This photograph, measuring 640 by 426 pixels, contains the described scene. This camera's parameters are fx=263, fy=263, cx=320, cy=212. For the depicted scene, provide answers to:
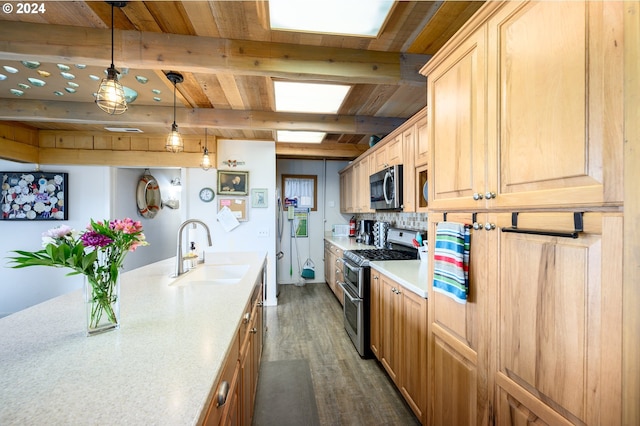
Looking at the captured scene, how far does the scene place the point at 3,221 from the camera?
346 centimetres

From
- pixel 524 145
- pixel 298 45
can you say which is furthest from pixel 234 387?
pixel 298 45

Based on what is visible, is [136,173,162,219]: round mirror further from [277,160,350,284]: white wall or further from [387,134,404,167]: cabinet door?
[387,134,404,167]: cabinet door

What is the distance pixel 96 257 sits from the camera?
34.4 inches

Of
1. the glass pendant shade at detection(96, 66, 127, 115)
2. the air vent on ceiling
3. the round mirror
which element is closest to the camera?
the glass pendant shade at detection(96, 66, 127, 115)

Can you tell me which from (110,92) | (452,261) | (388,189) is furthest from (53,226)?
(452,261)

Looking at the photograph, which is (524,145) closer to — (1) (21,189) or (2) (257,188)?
(2) (257,188)

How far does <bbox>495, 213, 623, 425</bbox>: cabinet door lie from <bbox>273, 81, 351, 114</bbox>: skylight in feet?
6.06

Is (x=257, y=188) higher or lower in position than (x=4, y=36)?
lower

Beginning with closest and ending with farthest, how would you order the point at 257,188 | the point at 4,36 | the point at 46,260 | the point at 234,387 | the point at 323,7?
the point at 46,260 < the point at 234,387 < the point at 323,7 < the point at 4,36 < the point at 257,188

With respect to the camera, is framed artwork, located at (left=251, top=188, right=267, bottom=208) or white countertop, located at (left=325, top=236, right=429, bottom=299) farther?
framed artwork, located at (left=251, top=188, right=267, bottom=208)

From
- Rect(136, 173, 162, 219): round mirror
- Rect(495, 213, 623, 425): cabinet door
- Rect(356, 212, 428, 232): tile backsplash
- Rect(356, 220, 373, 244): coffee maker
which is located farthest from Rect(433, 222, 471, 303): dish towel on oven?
Rect(136, 173, 162, 219): round mirror

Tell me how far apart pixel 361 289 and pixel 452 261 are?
4.37 feet

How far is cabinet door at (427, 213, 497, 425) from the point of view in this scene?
105 centimetres

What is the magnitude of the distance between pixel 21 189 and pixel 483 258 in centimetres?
521
